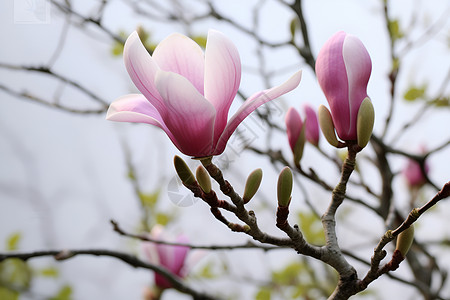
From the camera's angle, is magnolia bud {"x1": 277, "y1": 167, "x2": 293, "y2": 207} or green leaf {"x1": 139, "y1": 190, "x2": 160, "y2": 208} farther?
green leaf {"x1": 139, "y1": 190, "x2": 160, "y2": 208}

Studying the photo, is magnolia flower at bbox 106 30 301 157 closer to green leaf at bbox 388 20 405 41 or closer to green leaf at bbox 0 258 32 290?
green leaf at bbox 388 20 405 41

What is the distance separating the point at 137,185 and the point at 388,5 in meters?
0.66

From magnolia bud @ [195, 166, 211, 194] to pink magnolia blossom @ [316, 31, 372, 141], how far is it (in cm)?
9

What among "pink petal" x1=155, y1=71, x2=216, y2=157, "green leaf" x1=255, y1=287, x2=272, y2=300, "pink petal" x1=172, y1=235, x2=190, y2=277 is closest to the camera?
"pink petal" x1=155, y1=71, x2=216, y2=157

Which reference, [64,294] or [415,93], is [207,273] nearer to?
[64,294]

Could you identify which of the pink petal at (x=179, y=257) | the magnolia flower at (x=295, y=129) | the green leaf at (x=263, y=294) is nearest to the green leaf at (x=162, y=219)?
the green leaf at (x=263, y=294)

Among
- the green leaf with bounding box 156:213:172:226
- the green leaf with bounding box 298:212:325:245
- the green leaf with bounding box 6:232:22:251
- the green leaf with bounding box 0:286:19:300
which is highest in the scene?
the green leaf with bounding box 298:212:325:245

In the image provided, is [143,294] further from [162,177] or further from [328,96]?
[328,96]

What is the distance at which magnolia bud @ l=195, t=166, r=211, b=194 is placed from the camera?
235mm

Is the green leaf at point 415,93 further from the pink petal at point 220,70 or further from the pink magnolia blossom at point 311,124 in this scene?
the pink petal at point 220,70

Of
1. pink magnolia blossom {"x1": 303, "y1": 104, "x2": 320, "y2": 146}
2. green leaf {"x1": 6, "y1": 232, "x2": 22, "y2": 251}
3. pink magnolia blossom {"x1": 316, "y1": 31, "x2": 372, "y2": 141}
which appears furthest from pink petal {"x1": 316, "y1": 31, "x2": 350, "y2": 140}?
green leaf {"x1": 6, "y1": 232, "x2": 22, "y2": 251}

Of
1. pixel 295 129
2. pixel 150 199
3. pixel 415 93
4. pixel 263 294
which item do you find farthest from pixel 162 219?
pixel 295 129

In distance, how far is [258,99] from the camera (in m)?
0.23

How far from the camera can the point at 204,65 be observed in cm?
25
